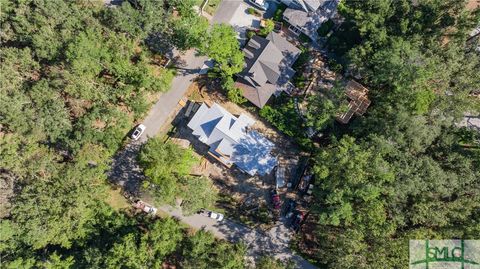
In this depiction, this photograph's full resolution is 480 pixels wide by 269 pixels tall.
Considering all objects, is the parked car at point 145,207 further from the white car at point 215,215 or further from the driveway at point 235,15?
the driveway at point 235,15

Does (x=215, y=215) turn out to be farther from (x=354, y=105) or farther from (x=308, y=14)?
(x=308, y=14)

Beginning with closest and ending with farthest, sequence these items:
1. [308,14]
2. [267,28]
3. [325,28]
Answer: [267,28]
[308,14]
[325,28]

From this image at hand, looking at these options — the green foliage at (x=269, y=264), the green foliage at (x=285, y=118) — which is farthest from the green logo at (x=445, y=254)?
the green foliage at (x=285, y=118)

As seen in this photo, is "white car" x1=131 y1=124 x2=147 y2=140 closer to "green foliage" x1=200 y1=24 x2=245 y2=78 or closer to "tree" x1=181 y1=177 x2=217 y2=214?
"tree" x1=181 y1=177 x2=217 y2=214

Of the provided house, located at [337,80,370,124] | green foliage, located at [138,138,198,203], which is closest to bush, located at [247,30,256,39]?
house, located at [337,80,370,124]

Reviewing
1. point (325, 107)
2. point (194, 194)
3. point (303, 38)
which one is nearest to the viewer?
point (194, 194)

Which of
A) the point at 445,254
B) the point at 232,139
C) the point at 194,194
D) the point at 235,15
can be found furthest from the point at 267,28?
the point at 445,254
